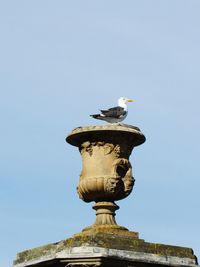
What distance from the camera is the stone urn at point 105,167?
35.0 feet

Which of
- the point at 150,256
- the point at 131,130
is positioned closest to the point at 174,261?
the point at 150,256

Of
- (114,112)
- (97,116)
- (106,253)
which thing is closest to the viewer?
(106,253)

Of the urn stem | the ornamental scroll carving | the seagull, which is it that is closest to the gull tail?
the seagull

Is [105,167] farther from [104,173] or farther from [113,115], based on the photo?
[113,115]

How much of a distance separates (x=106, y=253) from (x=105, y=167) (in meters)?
1.41

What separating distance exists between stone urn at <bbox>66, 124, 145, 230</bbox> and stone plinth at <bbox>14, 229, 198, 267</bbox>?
50cm

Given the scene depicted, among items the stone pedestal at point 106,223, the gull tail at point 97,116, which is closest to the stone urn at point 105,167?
the stone pedestal at point 106,223

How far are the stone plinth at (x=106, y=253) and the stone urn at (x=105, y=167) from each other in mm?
501

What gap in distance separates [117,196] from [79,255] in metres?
1.29

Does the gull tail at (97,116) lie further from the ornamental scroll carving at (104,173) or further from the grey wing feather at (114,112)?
the ornamental scroll carving at (104,173)

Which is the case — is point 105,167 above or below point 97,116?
below

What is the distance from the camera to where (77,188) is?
1087 cm

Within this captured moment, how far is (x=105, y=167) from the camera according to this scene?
35.3 feet

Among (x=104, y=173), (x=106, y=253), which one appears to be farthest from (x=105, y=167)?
(x=106, y=253)
